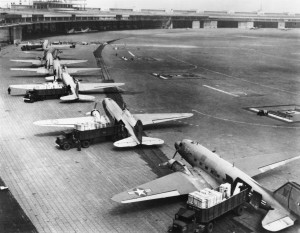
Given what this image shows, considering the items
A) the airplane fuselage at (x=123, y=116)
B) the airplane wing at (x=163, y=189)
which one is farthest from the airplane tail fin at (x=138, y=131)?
the airplane wing at (x=163, y=189)

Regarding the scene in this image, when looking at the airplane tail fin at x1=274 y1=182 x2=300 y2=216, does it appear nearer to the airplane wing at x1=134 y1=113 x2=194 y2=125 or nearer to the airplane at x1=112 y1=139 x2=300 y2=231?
the airplane at x1=112 y1=139 x2=300 y2=231

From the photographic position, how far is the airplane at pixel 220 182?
22250 mm

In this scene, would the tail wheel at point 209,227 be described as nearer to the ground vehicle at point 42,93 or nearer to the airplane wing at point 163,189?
the airplane wing at point 163,189

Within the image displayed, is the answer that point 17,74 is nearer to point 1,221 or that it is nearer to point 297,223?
point 1,221

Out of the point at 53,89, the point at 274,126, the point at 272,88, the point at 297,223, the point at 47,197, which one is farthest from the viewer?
the point at 272,88

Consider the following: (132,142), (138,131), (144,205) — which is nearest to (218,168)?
(144,205)

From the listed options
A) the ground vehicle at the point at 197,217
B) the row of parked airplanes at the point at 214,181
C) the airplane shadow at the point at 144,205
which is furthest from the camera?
the airplane shadow at the point at 144,205

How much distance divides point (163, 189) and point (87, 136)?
13254mm

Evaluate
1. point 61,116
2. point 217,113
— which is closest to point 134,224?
point 61,116

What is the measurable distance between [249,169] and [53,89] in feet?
109

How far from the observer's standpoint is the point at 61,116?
46.5 m

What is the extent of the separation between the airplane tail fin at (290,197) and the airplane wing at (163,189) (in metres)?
5.28

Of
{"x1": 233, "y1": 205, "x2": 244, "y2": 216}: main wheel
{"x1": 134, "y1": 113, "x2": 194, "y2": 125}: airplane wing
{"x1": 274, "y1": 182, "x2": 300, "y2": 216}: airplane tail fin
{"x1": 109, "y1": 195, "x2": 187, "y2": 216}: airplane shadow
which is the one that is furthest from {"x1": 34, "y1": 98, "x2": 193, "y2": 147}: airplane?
{"x1": 274, "y1": 182, "x2": 300, "y2": 216}: airplane tail fin

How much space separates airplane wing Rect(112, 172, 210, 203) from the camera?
2388 centimetres
